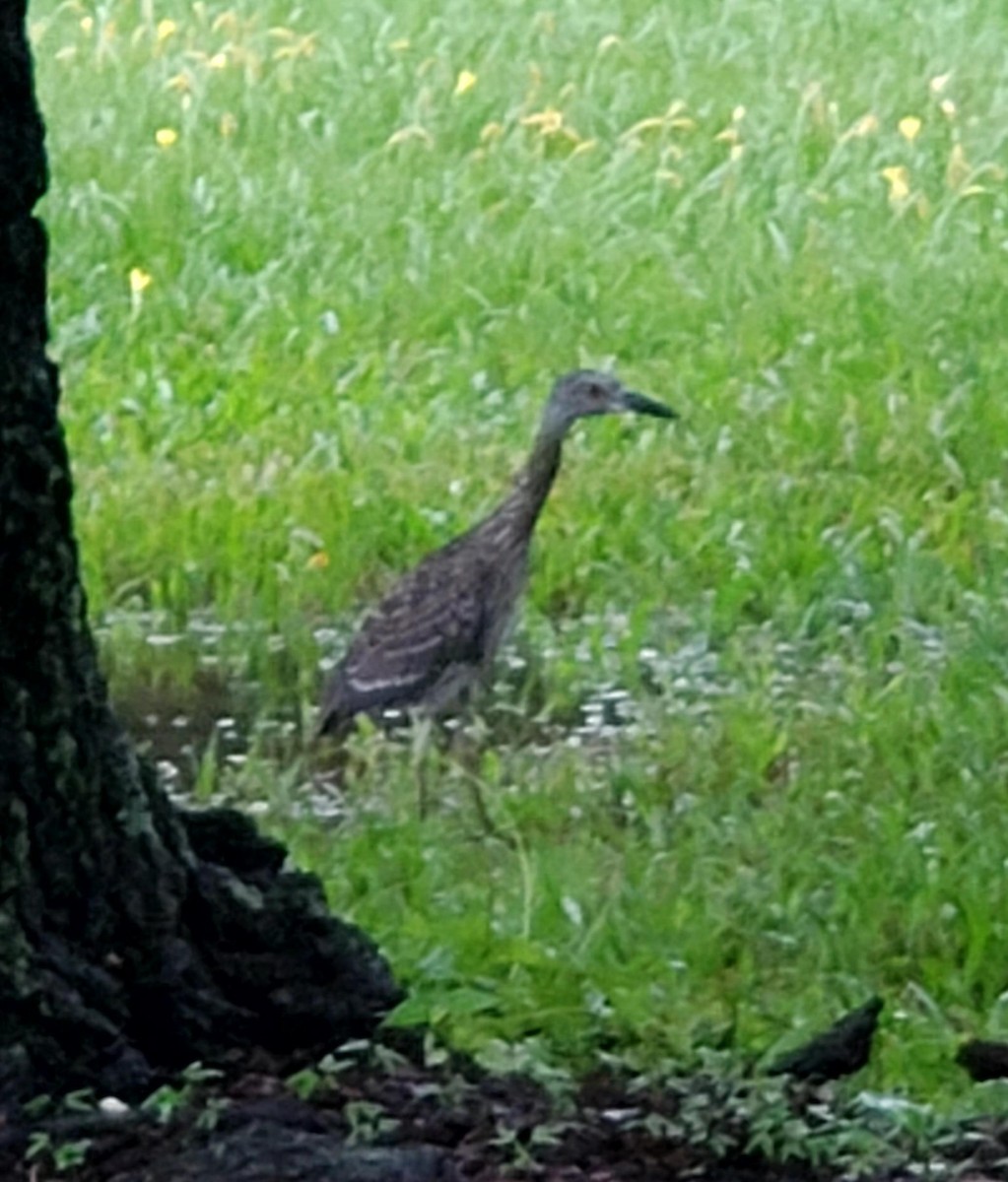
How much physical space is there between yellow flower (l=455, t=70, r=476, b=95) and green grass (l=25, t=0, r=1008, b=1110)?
18mm

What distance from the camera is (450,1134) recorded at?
465 cm

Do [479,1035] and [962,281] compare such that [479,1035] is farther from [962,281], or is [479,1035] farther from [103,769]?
[962,281]

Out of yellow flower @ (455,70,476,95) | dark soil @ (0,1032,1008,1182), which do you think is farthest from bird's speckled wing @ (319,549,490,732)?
yellow flower @ (455,70,476,95)

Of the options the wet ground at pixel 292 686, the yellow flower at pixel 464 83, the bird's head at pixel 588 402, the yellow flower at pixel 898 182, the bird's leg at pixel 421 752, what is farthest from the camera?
the yellow flower at pixel 464 83

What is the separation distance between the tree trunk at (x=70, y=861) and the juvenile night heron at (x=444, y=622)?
2354 millimetres

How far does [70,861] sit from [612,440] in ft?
14.8

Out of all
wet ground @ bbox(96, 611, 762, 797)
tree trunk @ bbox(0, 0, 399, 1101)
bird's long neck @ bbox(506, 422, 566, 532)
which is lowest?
wet ground @ bbox(96, 611, 762, 797)

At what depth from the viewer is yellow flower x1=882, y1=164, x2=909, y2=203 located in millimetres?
10859

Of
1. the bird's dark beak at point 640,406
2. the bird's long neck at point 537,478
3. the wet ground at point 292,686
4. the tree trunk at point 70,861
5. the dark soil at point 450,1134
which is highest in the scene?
the tree trunk at point 70,861

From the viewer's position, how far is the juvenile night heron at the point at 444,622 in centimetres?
731

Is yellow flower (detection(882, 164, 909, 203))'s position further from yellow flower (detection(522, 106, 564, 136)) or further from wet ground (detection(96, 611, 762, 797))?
wet ground (detection(96, 611, 762, 797))

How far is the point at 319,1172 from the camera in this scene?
170 inches

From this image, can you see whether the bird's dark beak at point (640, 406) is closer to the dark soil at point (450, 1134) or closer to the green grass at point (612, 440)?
the green grass at point (612, 440)

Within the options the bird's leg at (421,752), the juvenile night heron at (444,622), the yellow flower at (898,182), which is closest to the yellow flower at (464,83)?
the yellow flower at (898,182)
